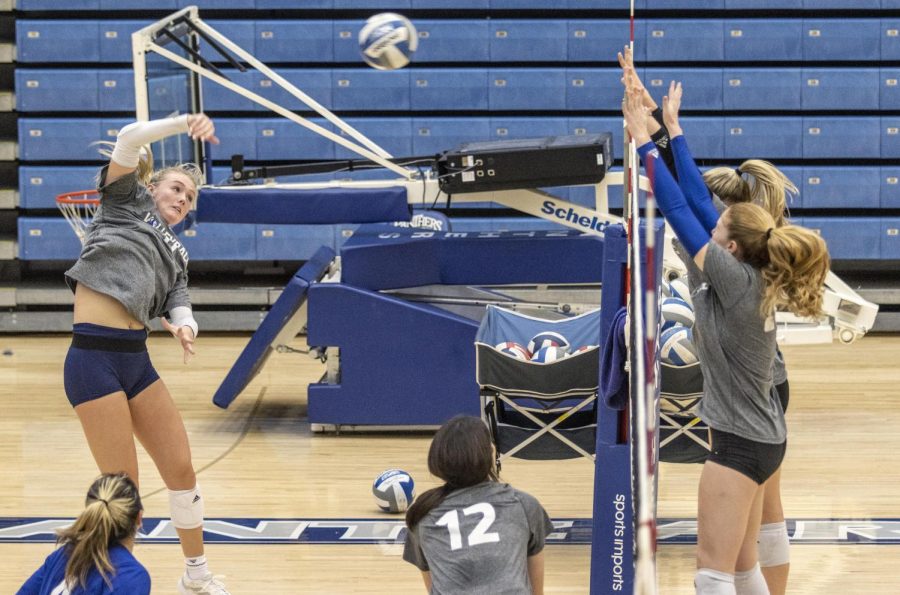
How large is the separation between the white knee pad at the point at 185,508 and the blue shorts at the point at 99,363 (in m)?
0.39

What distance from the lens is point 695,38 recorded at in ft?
31.2

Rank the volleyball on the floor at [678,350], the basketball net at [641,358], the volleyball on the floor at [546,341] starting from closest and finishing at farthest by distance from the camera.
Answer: the basketball net at [641,358] → the volleyball on the floor at [678,350] → the volleyball on the floor at [546,341]

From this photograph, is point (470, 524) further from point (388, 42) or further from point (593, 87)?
point (593, 87)

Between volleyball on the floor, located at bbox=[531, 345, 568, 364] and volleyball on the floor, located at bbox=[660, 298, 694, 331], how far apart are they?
42cm

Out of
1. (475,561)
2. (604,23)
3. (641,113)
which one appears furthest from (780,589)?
(604,23)

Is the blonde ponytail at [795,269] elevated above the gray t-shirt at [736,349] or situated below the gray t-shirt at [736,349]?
above

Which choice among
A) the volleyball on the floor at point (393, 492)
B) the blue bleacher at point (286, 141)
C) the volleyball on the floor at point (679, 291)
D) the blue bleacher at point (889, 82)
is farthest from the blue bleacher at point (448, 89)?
the volleyball on the floor at point (393, 492)

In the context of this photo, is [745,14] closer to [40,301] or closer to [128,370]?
[40,301]

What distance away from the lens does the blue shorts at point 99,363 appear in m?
3.72

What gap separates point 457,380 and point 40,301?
4.55 meters

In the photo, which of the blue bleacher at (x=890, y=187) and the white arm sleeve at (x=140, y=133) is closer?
the white arm sleeve at (x=140, y=133)

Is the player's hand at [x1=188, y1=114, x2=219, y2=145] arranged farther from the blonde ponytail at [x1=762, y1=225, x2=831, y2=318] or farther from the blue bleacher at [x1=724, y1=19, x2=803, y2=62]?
the blue bleacher at [x1=724, y1=19, x2=803, y2=62]

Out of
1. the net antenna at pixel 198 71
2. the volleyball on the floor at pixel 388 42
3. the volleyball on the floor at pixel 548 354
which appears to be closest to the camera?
the volleyball on the floor at pixel 548 354

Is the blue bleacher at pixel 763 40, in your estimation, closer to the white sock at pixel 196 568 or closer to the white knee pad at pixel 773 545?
the white knee pad at pixel 773 545
